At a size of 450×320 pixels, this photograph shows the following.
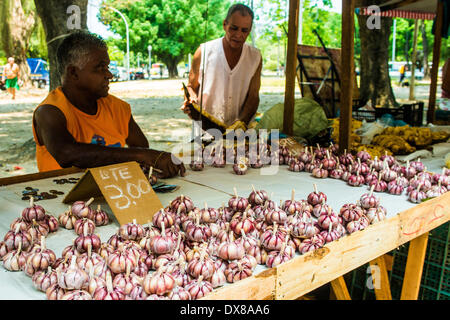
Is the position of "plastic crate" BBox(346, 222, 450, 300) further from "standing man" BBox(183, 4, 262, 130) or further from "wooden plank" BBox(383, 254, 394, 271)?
"standing man" BBox(183, 4, 262, 130)

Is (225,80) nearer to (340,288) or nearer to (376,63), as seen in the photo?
(340,288)

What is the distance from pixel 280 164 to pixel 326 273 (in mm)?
1450

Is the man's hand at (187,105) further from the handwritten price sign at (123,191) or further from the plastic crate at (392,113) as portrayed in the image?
the plastic crate at (392,113)

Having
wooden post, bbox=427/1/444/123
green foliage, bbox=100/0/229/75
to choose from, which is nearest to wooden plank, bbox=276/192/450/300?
wooden post, bbox=427/1/444/123

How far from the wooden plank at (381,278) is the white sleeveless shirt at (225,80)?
196cm

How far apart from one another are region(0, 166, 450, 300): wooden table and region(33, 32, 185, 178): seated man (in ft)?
0.60

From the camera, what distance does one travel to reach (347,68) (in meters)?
2.69

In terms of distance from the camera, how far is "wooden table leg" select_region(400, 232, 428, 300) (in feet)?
6.29

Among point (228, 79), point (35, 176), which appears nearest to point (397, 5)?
point (228, 79)

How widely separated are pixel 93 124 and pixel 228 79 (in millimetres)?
1415

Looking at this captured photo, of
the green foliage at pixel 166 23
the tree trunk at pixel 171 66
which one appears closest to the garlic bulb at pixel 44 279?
the green foliage at pixel 166 23

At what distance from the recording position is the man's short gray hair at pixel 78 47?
217 cm

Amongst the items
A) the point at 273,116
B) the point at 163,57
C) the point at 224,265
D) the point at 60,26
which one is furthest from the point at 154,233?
the point at 163,57
